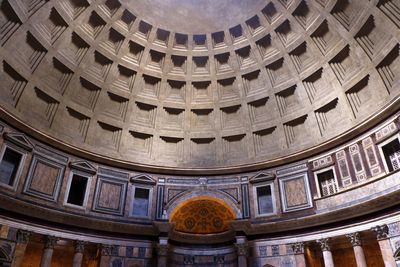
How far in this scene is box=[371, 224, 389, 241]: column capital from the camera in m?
14.2

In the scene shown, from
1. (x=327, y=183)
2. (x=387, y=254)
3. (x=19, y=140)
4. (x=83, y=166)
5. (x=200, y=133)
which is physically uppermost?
(x=200, y=133)

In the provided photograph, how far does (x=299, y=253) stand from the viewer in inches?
661

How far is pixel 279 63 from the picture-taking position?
2156cm

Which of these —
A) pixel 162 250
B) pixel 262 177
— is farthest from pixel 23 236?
pixel 262 177

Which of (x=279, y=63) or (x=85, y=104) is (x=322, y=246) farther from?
(x=85, y=104)

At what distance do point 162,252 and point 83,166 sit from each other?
693 centimetres

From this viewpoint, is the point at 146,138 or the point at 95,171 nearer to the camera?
the point at 95,171

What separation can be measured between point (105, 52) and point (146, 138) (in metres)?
6.43

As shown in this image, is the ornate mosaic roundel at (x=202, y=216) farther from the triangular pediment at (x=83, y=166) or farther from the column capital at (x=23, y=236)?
the column capital at (x=23, y=236)

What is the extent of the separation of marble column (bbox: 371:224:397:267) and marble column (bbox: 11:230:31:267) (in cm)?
1651

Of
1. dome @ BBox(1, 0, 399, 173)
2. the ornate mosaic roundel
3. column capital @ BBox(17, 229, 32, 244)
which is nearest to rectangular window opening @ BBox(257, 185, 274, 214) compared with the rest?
dome @ BBox(1, 0, 399, 173)

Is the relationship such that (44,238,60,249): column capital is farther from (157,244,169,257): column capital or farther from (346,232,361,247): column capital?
(346,232,361,247): column capital

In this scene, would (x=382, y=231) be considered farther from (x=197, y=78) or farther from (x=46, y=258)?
(x=46, y=258)

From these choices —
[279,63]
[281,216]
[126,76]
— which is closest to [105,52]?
[126,76]
